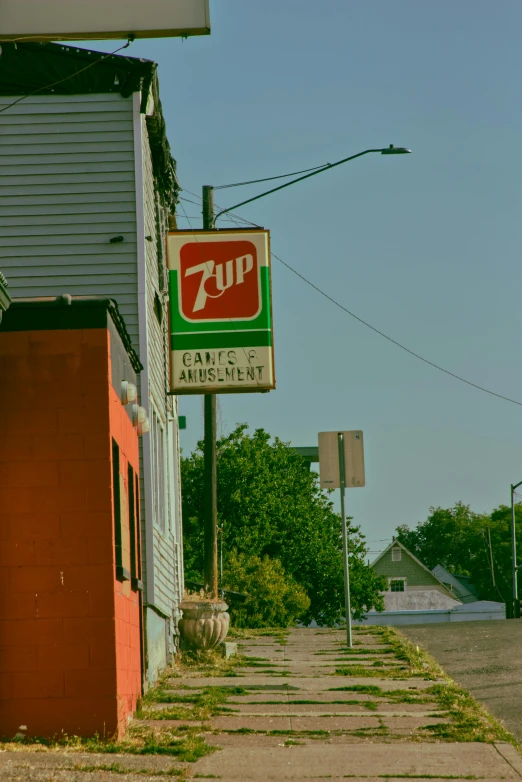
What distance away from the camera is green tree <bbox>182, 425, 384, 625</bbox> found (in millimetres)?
40844

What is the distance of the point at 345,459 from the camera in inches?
662

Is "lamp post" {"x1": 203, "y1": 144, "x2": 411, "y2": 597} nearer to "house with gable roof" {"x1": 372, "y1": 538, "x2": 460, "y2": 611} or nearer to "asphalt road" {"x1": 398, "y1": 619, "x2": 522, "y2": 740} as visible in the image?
"asphalt road" {"x1": 398, "y1": 619, "x2": 522, "y2": 740}

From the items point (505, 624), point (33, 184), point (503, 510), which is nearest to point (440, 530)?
point (503, 510)

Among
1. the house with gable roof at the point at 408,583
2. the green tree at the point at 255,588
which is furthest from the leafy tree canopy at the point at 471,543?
the green tree at the point at 255,588

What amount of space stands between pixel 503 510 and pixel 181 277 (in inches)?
3424

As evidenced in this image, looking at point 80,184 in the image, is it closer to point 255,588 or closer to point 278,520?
point 255,588

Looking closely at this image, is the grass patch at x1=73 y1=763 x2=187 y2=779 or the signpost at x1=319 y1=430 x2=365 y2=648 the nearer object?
the grass patch at x1=73 y1=763 x2=187 y2=779

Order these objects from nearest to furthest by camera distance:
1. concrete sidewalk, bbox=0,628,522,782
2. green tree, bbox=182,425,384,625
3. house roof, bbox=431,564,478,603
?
concrete sidewalk, bbox=0,628,522,782
green tree, bbox=182,425,384,625
house roof, bbox=431,564,478,603

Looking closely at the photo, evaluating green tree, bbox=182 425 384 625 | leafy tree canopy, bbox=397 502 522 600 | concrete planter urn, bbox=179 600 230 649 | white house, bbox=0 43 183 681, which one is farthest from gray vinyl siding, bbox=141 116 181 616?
leafy tree canopy, bbox=397 502 522 600

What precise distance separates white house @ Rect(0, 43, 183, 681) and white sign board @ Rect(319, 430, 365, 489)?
3.06m

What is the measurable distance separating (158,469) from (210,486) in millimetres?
2354

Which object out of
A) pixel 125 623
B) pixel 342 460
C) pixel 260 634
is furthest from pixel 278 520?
pixel 125 623

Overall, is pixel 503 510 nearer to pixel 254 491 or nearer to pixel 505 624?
pixel 254 491

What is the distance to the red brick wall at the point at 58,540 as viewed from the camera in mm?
8758
